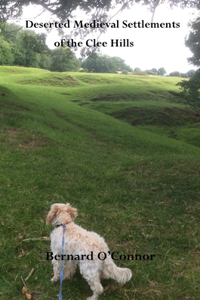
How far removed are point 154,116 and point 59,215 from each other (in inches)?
791

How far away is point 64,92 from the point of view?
29266 mm

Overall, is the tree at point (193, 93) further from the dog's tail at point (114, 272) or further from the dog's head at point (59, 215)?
the dog's tail at point (114, 272)

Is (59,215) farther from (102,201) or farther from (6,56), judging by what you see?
(6,56)

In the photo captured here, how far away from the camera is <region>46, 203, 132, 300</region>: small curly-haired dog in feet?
10.7

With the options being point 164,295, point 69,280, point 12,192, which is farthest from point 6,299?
point 12,192

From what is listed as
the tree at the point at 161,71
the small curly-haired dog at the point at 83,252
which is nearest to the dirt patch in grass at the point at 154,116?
the small curly-haired dog at the point at 83,252

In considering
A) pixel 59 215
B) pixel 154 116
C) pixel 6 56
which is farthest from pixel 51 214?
pixel 6 56

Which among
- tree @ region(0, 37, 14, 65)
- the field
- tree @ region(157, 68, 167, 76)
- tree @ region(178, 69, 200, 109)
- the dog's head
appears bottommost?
the field

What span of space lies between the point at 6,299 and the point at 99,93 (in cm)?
2710

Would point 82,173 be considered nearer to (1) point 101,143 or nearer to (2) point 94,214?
(2) point 94,214

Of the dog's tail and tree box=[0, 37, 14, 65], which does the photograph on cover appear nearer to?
the dog's tail

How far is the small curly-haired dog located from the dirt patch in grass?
1768 centimetres

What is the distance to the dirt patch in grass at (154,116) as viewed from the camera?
21625mm

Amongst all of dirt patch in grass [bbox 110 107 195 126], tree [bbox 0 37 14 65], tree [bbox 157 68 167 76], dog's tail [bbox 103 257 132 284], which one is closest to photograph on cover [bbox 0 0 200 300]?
dog's tail [bbox 103 257 132 284]
